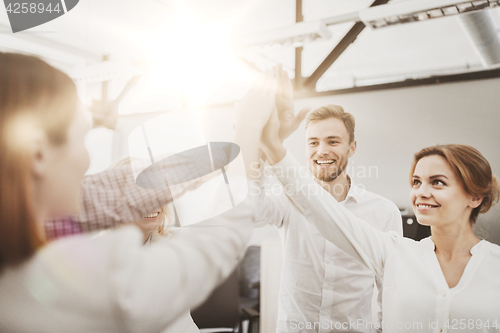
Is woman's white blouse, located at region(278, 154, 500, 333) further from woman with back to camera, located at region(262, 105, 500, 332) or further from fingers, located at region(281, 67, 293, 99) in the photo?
fingers, located at region(281, 67, 293, 99)

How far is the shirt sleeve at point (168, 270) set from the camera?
41cm

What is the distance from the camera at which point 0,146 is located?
40 centimetres

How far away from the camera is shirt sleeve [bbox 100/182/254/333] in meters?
0.41

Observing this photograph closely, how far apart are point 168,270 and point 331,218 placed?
63 cm

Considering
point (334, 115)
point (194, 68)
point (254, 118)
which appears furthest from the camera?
point (194, 68)

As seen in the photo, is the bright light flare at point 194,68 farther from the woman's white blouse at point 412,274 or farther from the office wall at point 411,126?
the woman's white blouse at point 412,274

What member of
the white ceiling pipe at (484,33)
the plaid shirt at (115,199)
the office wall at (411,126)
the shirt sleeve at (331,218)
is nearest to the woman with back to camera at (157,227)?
the plaid shirt at (115,199)

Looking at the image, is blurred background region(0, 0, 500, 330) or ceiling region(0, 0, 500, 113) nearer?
blurred background region(0, 0, 500, 330)

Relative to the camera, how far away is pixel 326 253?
3.87 ft

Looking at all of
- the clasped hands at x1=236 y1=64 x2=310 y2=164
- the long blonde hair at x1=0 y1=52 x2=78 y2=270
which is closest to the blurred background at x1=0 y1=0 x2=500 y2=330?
the clasped hands at x1=236 y1=64 x2=310 y2=164

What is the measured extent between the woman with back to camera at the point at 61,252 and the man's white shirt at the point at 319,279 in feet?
2.26

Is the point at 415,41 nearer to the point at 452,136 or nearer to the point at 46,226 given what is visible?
the point at 452,136

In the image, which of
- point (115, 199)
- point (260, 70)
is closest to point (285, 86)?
point (115, 199)

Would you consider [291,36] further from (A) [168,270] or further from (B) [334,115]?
(A) [168,270]
